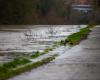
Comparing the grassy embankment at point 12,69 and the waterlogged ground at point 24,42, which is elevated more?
the grassy embankment at point 12,69

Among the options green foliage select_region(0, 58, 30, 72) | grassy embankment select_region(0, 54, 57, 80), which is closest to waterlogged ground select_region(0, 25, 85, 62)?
green foliage select_region(0, 58, 30, 72)

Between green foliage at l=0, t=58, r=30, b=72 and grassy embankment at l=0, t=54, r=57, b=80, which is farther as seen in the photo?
green foliage at l=0, t=58, r=30, b=72

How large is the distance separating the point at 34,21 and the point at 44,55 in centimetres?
3550

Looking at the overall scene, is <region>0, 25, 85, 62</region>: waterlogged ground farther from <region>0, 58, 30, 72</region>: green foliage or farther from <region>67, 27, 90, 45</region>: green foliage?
<region>0, 58, 30, 72</region>: green foliage

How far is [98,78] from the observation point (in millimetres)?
10914

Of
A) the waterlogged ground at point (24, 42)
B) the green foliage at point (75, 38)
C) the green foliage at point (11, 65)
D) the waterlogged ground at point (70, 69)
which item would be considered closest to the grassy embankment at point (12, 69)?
the green foliage at point (11, 65)

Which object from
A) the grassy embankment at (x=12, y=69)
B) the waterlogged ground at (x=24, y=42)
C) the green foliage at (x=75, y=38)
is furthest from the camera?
the green foliage at (x=75, y=38)

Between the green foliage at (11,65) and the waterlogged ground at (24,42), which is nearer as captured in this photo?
the green foliage at (11,65)

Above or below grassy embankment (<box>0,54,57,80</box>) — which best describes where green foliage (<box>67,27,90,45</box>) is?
below

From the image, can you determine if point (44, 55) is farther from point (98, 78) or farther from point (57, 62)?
point (98, 78)

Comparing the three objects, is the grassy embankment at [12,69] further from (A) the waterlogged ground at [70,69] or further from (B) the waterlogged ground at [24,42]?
(B) the waterlogged ground at [24,42]

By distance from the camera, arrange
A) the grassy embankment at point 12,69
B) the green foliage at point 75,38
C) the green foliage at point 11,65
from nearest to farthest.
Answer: the grassy embankment at point 12,69 → the green foliage at point 11,65 → the green foliage at point 75,38

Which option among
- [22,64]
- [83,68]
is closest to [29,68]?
[22,64]

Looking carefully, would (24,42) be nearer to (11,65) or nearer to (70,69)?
(11,65)
